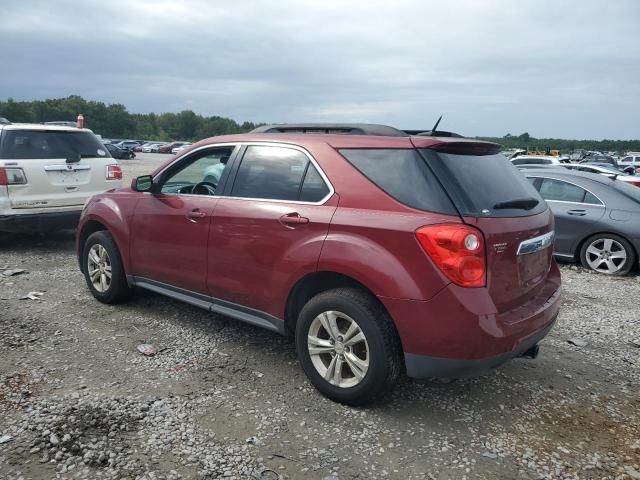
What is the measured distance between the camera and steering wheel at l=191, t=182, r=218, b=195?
13.7 feet

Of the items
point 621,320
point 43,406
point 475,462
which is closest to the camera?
point 475,462

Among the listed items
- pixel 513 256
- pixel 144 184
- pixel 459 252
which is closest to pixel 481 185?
pixel 513 256

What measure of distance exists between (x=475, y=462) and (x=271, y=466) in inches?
42.6

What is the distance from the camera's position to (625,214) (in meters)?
7.22

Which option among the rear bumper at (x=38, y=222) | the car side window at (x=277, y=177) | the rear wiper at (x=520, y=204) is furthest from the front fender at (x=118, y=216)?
the rear wiper at (x=520, y=204)

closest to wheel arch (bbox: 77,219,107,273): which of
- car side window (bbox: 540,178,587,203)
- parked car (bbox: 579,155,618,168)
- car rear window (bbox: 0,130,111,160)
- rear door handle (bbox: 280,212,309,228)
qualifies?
car rear window (bbox: 0,130,111,160)

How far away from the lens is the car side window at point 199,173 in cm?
419

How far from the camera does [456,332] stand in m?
2.86

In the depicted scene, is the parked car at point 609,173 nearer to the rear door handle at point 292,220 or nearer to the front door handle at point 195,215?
the rear door handle at point 292,220

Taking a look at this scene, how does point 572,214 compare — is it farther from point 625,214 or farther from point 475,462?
point 475,462

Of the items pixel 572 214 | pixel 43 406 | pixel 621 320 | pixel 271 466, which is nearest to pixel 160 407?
pixel 43 406

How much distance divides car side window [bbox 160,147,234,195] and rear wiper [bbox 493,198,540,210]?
205 centimetres

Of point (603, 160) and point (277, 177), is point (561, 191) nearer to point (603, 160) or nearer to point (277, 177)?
point (277, 177)

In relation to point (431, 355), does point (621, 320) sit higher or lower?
lower
